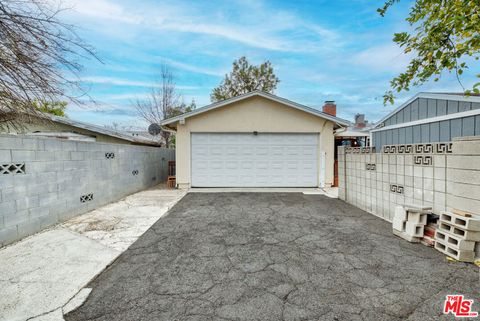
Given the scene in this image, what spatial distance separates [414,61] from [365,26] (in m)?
3.55

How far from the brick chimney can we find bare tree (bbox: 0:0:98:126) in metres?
15.2

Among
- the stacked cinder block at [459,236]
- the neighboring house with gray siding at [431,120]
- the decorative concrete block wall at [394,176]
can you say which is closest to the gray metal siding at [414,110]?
the neighboring house with gray siding at [431,120]

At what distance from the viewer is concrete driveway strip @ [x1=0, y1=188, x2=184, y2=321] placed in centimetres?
210

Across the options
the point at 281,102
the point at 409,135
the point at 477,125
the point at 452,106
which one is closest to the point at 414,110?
the point at 409,135

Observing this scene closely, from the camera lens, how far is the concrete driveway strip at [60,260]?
2102mm

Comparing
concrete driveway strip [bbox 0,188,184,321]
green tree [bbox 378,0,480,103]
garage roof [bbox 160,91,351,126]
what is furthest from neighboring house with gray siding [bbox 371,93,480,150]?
concrete driveway strip [bbox 0,188,184,321]

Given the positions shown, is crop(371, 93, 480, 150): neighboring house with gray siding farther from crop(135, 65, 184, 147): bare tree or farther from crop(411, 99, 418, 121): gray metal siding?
crop(135, 65, 184, 147): bare tree

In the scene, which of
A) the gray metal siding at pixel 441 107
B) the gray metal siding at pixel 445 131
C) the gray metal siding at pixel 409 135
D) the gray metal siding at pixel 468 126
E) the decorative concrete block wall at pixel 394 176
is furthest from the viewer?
the gray metal siding at pixel 409 135

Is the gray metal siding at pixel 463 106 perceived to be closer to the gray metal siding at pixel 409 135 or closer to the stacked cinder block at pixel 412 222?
the gray metal siding at pixel 409 135

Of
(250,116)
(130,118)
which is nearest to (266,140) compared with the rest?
(250,116)

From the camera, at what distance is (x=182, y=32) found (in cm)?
901

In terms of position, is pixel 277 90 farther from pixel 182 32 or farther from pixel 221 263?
pixel 221 263

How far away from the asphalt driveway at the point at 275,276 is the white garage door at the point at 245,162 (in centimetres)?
445

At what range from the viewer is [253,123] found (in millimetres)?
9039
